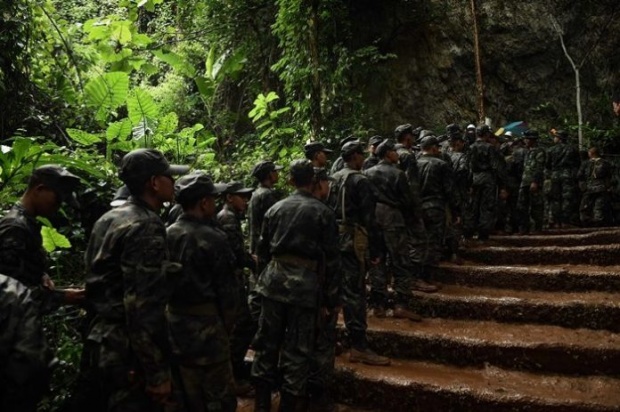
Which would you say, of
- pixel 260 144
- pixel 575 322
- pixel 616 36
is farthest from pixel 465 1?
pixel 575 322

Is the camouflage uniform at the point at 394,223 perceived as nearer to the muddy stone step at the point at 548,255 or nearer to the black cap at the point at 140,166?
the muddy stone step at the point at 548,255

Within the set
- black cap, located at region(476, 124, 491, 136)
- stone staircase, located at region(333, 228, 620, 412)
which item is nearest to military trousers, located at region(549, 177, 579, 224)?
black cap, located at region(476, 124, 491, 136)

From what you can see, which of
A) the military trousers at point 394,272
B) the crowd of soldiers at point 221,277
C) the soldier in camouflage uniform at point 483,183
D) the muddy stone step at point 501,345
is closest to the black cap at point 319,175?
the crowd of soldiers at point 221,277

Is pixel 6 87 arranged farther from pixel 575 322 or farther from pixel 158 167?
pixel 575 322

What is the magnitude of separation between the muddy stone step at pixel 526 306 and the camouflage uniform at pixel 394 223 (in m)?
0.35

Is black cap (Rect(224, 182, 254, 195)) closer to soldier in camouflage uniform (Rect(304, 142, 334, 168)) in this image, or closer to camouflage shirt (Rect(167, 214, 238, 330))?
soldier in camouflage uniform (Rect(304, 142, 334, 168))

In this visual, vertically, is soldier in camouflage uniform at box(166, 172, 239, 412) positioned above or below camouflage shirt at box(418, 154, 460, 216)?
below

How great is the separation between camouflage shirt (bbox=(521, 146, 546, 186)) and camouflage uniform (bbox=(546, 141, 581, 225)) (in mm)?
763

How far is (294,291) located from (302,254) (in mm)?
346

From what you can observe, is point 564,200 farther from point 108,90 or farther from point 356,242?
point 108,90

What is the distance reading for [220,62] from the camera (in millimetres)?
12391

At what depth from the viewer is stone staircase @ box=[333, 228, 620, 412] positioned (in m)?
4.60

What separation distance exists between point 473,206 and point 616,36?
9963 mm

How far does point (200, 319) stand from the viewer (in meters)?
3.45
